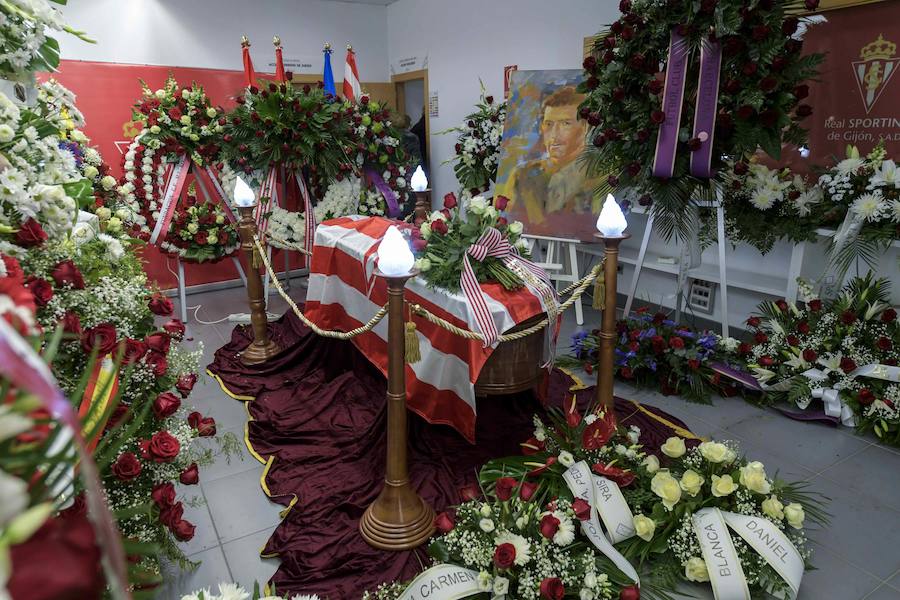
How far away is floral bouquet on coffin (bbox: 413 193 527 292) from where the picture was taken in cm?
262

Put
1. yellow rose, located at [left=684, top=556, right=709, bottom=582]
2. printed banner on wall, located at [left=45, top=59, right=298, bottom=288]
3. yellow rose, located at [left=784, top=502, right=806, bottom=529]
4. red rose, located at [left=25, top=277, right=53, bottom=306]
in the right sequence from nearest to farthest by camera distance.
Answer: red rose, located at [left=25, top=277, right=53, bottom=306] → yellow rose, located at [left=684, top=556, right=709, bottom=582] → yellow rose, located at [left=784, top=502, right=806, bottom=529] → printed banner on wall, located at [left=45, top=59, right=298, bottom=288]

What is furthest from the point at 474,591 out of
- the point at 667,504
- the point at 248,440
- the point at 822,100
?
the point at 822,100

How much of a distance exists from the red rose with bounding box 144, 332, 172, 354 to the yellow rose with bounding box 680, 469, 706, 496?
195cm

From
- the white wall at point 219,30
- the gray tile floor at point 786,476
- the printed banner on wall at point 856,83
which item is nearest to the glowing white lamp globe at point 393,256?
the gray tile floor at point 786,476

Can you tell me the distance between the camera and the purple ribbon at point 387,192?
5.32 metres

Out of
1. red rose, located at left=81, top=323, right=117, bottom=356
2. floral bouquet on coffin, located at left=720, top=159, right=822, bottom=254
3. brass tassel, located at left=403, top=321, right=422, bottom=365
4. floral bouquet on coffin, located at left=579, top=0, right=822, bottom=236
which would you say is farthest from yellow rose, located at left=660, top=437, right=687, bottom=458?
red rose, located at left=81, top=323, right=117, bottom=356

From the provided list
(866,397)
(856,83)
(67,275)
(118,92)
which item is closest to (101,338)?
(67,275)

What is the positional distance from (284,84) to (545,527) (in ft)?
13.1

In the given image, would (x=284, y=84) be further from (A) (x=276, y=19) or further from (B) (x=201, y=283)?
(B) (x=201, y=283)

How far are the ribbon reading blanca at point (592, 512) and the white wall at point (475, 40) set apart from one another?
3.85m

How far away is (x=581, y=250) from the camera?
5148mm

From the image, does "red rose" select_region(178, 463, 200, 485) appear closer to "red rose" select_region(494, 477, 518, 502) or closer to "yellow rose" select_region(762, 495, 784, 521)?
"red rose" select_region(494, 477, 518, 502)

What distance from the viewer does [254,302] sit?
410 centimetres

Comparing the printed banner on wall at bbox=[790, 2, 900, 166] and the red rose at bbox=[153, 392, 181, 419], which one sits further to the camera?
the printed banner on wall at bbox=[790, 2, 900, 166]
